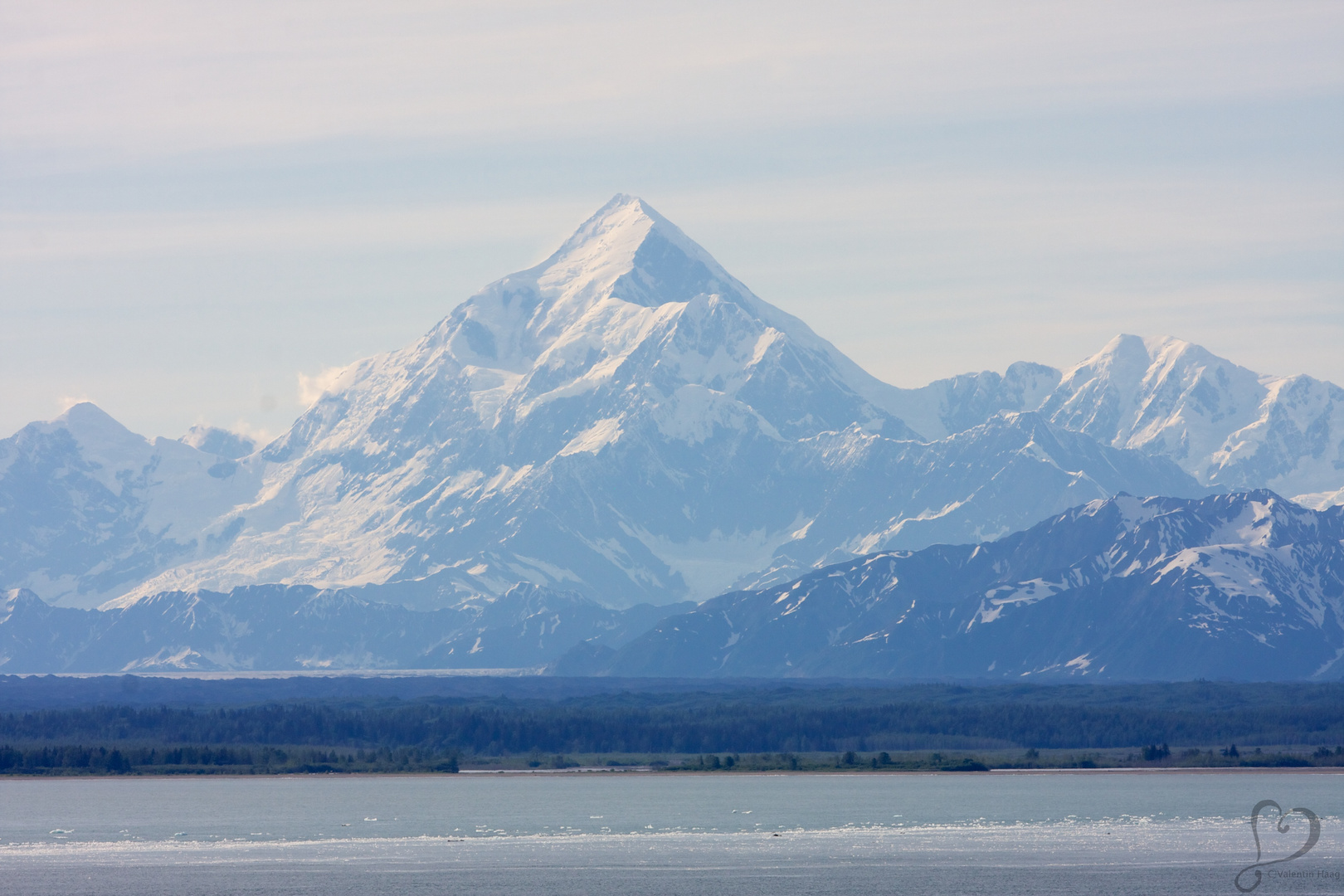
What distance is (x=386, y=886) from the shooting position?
153 m

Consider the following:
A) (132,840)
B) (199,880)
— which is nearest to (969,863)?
(199,880)

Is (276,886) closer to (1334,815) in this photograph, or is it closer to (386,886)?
(386,886)

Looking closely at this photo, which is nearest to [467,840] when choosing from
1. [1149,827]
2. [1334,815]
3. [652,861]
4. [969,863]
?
[652,861]

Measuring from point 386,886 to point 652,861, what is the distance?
994 inches

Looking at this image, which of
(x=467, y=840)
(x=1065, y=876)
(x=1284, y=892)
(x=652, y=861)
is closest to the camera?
(x=1284, y=892)

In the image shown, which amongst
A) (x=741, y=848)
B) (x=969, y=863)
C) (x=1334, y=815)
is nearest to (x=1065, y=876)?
(x=969, y=863)

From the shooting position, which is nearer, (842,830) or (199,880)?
(199,880)

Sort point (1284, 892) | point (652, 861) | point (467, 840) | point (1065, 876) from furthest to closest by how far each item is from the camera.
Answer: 1. point (467, 840)
2. point (652, 861)
3. point (1065, 876)
4. point (1284, 892)

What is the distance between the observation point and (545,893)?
14912cm

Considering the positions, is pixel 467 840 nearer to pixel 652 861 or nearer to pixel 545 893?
pixel 652 861

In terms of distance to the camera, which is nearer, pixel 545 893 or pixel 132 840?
pixel 545 893

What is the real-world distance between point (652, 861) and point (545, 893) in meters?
20.8

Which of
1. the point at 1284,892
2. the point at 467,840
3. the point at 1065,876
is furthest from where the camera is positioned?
the point at 467,840

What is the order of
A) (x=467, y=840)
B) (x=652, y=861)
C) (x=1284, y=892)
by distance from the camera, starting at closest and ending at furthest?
(x=1284, y=892)
(x=652, y=861)
(x=467, y=840)
